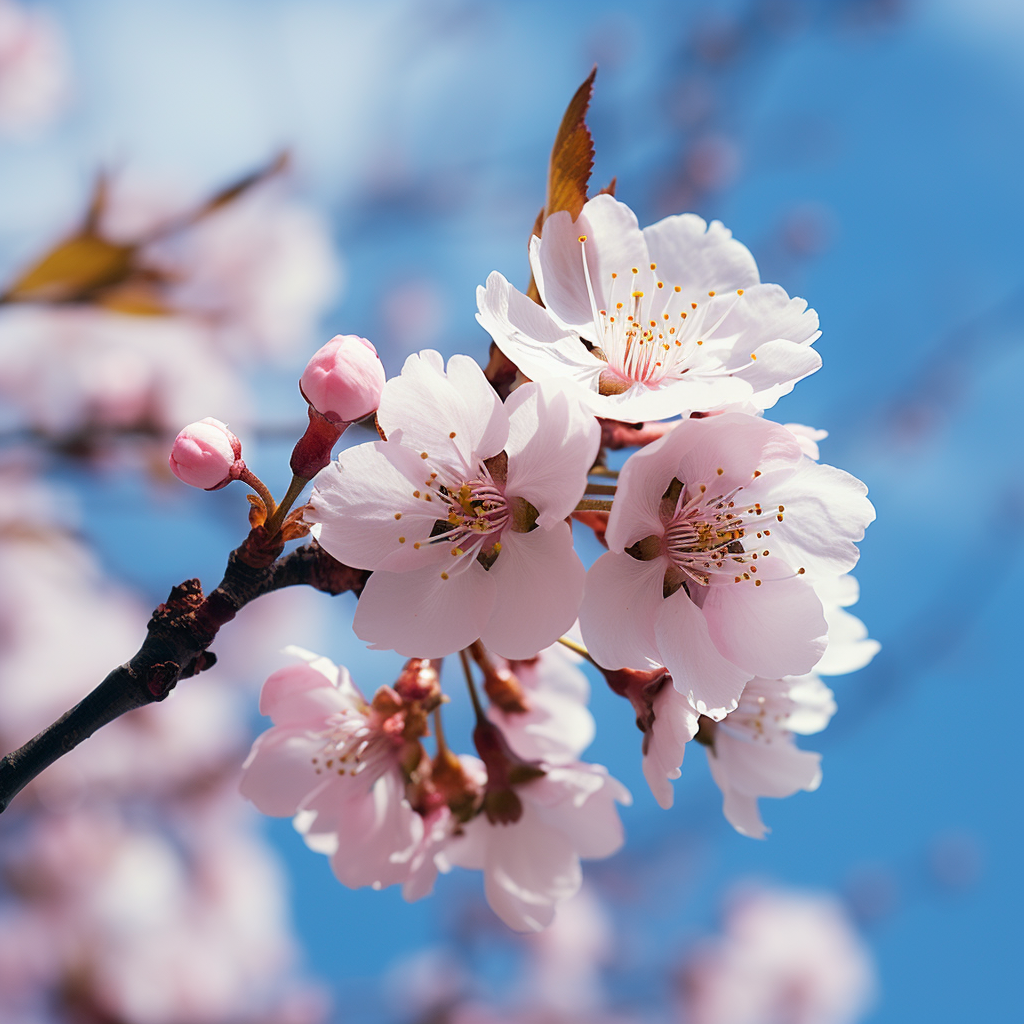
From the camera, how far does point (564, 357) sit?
922 mm

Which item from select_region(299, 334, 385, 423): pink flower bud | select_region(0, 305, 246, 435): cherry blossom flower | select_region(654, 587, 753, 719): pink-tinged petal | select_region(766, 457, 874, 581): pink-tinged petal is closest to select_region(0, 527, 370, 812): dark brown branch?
select_region(299, 334, 385, 423): pink flower bud

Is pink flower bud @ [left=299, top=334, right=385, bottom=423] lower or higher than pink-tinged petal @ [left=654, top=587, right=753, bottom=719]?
higher

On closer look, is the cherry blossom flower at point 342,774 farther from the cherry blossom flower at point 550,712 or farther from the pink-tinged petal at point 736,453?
the pink-tinged petal at point 736,453

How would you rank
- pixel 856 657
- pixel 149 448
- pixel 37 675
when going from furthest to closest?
1. pixel 37 675
2. pixel 149 448
3. pixel 856 657

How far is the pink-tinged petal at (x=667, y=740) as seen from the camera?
0.86 meters

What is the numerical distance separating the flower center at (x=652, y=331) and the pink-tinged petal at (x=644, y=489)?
13 cm

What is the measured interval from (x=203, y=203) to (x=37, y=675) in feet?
10.8

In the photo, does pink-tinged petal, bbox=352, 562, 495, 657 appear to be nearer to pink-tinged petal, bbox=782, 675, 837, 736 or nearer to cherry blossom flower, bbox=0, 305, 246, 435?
pink-tinged petal, bbox=782, 675, 837, 736

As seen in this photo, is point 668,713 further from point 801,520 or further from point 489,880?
point 489,880

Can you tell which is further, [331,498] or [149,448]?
[149,448]

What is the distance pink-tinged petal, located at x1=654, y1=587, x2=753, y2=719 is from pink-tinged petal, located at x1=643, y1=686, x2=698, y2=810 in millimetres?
25

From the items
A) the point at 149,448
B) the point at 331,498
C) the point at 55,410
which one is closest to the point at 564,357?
the point at 331,498

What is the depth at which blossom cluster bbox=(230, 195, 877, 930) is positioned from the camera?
2.69 feet

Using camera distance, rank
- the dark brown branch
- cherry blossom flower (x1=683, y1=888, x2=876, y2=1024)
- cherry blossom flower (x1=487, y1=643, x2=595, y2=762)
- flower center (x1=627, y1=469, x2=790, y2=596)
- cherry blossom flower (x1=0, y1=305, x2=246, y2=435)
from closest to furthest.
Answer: the dark brown branch → flower center (x1=627, y1=469, x2=790, y2=596) → cherry blossom flower (x1=487, y1=643, x2=595, y2=762) → cherry blossom flower (x1=0, y1=305, x2=246, y2=435) → cherry blossom flower (x1=683, y1=888, x2=876, y2=1024)
